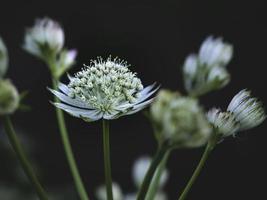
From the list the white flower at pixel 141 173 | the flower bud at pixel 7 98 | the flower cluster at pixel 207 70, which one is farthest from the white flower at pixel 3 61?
the white flower at pixel 141 173


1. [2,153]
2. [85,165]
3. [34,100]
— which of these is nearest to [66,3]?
[34,100]

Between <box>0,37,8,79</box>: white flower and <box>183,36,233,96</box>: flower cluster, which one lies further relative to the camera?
<box>183,36,233,96</box>: flower cluster

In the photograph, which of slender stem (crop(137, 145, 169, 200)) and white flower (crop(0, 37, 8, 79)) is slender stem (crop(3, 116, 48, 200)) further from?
slender stem (crop(137, 145, 169, 200))

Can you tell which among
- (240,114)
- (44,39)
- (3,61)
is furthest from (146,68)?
(3,61)

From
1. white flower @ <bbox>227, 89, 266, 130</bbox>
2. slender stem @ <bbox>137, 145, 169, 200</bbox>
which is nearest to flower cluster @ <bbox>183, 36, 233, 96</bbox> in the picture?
white flower @ <bbox>227, 89, 266, 130</bbox>

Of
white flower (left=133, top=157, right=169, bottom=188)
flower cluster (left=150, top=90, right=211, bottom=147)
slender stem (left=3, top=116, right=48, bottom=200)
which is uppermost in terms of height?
white flower (left=133, top=157, right=169, bottom=188)

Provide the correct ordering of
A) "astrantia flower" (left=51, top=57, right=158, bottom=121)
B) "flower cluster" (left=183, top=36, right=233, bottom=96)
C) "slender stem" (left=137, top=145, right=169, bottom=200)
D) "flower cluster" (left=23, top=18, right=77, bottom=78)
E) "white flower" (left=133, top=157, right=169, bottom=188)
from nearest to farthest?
1. "slender stem" (left=137, top=145, right=169, bottom=200)
2. "flower cluster" (left=183, top=36, right=233, bottom=96)
3. "astrantia flower" (left=51, top=57, right=158, bottom=121)
4. "flower cluster" (left=23, top=18, right=77, bottom=78)
5. "white flower" (left=133, top=157, right=169, bottom=188)

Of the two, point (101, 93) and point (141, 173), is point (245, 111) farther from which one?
point (141, 173)
